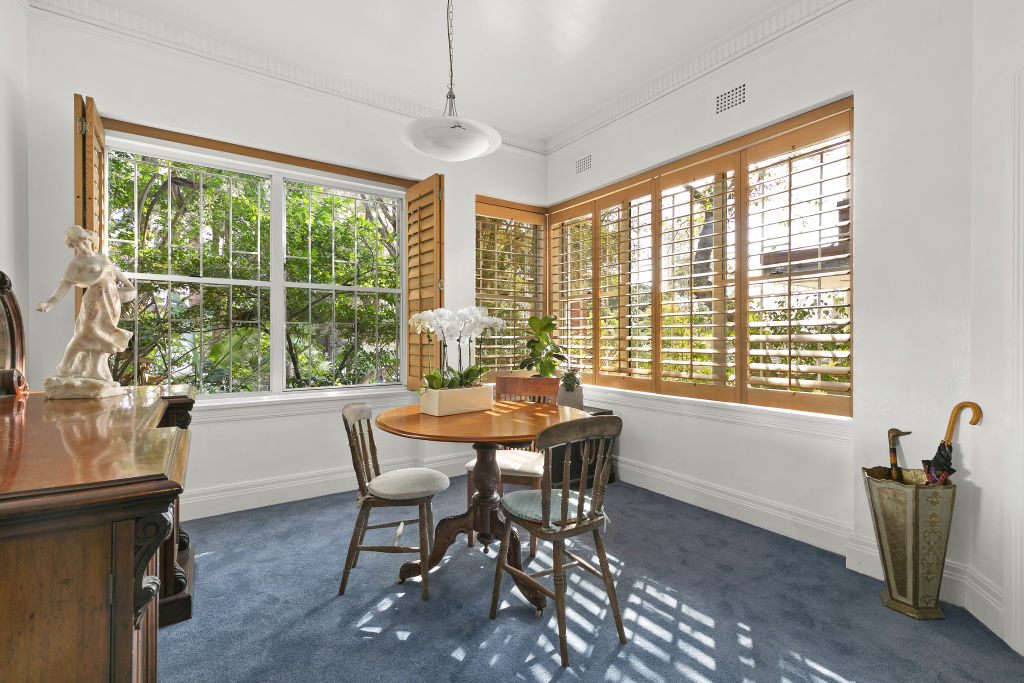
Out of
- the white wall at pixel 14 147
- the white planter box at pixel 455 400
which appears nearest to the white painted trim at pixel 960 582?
the white planter box at pixel 455 400

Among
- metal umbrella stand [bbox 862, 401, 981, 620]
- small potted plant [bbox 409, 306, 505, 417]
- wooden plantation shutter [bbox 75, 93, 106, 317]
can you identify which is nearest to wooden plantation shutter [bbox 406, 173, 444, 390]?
small potted plant [bbox 409, 306, 505, 417]

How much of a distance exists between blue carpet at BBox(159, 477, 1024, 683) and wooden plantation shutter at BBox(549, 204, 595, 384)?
2.01 m

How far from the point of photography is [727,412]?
131 inches

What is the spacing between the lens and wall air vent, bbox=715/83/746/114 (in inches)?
126

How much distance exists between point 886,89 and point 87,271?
11.8 feet

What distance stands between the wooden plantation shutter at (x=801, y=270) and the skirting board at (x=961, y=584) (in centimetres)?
72

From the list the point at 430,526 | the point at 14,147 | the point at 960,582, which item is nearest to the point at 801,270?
the point at 960,582

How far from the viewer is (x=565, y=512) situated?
1912 mm

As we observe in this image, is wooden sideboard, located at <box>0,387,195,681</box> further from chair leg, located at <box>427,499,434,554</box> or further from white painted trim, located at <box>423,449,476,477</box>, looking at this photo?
white painted trim, located at <box>423,449,476,477</box>

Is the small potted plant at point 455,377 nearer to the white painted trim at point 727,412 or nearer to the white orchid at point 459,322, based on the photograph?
the white orchid at point 459,322

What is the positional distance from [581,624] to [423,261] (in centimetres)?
283

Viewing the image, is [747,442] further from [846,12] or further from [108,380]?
[108,380]

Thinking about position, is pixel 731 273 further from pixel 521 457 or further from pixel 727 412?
pixel 521 457

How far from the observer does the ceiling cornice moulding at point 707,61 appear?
283 centimetres
